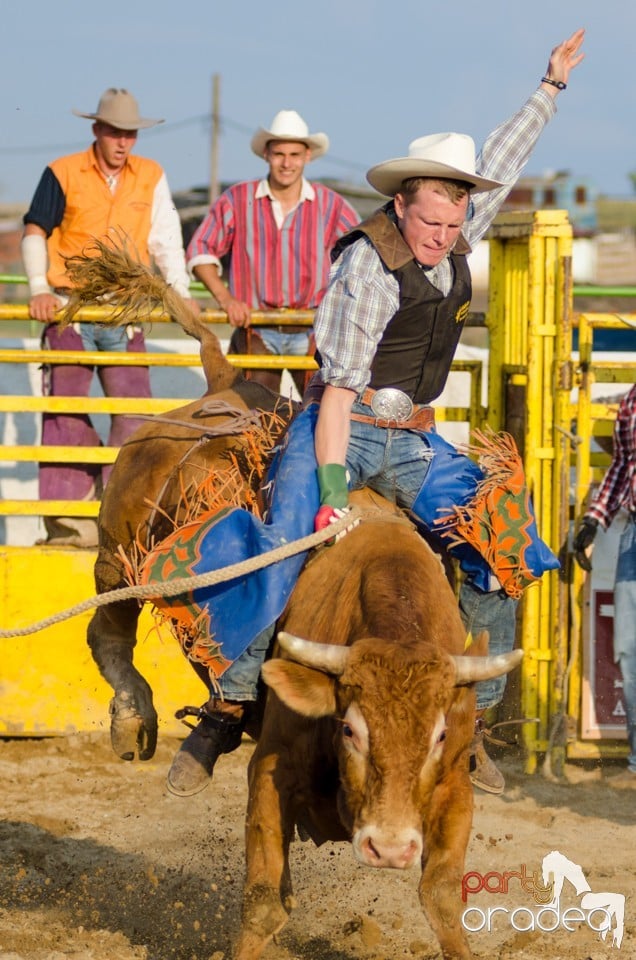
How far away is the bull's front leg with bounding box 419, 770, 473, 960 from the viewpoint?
367cm

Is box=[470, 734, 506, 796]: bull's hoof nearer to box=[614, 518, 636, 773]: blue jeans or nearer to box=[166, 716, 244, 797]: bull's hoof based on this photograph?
box=[166, 716, 244, 797]: bull's hoof

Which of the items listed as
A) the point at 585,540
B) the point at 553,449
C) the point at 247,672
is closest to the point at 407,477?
the point at 247,672

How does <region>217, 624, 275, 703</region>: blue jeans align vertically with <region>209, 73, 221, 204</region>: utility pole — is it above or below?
below

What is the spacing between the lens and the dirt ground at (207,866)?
4.50 m

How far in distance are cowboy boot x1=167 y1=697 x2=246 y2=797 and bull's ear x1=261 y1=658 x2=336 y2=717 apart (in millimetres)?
976

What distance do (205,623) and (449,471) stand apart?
0.91 meters

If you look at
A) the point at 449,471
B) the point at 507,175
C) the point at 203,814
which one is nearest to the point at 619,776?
the point at 203,814

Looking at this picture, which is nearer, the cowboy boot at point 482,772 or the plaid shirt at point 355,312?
the plaid shirt at point 355,312

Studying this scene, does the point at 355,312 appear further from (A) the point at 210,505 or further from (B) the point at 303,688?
(B) the point at 303,688

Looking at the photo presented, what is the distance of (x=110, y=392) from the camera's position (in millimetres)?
6953

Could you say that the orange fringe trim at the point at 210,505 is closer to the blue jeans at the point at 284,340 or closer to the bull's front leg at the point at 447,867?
the bull's front leg at the point at 447,867

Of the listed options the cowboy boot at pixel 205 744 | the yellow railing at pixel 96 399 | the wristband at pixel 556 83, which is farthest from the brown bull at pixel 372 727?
the yellow railing at pixel 96 399

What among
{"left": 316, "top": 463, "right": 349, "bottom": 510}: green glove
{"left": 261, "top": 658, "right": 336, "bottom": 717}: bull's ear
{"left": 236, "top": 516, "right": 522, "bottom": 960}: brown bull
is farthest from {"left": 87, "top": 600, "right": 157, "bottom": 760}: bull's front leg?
{"left": 261, "top": 658, "right": 336, "bottom": 717}: bull's ear

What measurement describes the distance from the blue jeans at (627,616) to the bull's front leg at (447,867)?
2727mm
